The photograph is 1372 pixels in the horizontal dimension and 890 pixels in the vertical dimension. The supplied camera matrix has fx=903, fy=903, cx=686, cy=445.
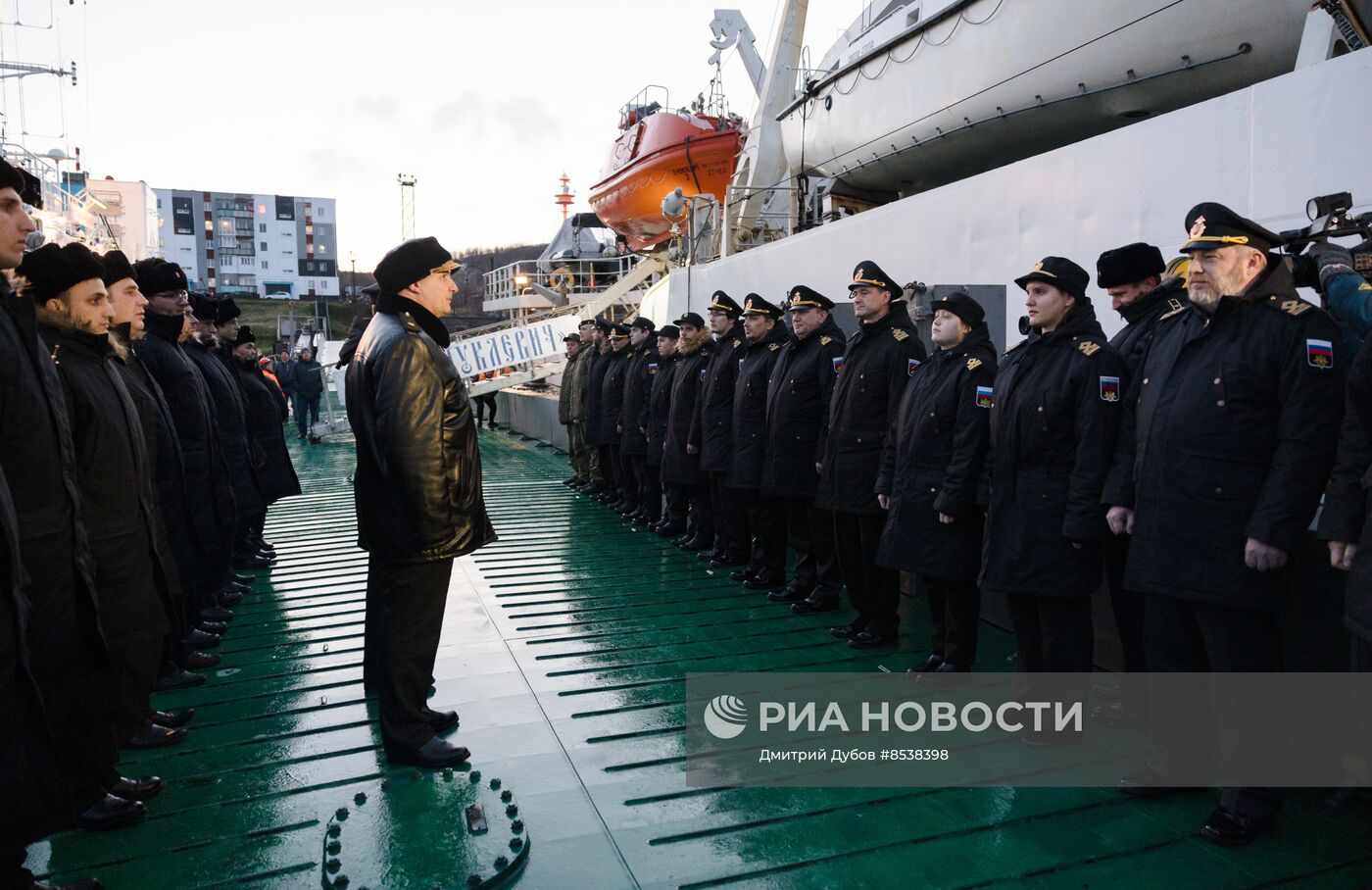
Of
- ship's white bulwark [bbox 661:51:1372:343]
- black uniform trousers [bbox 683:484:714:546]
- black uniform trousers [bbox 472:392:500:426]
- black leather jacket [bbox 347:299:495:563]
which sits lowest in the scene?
black uniform trousers [bbox 683:484:714:546]

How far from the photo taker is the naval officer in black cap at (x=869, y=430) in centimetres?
445

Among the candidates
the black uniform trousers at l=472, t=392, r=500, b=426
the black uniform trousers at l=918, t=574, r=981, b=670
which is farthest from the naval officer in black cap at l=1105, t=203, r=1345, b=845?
the black uniform trousers at l=472, t=392, r=500, b=426

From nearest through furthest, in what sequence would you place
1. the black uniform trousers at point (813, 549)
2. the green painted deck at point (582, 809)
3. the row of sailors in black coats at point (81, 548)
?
1. the row of sailors in black coats at point (81, 548)
2. the green painted deck at point (582, 809)
3. the black uniform trousers at point (813, 549)

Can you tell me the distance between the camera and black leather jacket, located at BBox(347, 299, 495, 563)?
291 cm

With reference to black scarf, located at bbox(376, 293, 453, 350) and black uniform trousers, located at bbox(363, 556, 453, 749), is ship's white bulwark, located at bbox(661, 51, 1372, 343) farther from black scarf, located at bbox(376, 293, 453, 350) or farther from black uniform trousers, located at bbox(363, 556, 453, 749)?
black uniform trousers, located at bbox(363, 556, 453, 749)

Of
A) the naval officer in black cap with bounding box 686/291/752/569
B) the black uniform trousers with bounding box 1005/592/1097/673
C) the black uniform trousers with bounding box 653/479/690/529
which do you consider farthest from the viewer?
the black uniform trousers with bounding box 653/479/690/529

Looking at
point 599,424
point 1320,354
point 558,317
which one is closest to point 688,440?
point 599,424

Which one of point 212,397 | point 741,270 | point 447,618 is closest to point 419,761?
point 447,618

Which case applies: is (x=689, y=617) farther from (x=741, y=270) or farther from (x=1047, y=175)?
(x=741, y=270)

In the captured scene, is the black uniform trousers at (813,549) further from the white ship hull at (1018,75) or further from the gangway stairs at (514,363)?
the gangway stairs at (514,363)

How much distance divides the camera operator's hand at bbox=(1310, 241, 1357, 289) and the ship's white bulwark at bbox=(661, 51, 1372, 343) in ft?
2.97

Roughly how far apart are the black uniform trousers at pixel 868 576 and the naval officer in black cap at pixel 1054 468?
104cm

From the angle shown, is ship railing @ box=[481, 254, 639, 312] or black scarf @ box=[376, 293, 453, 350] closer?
black scarf @ box=[376, 293, 453, 350]

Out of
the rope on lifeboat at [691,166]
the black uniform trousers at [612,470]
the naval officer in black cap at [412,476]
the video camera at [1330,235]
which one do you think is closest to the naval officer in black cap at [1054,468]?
the video camera at [1330,235]
